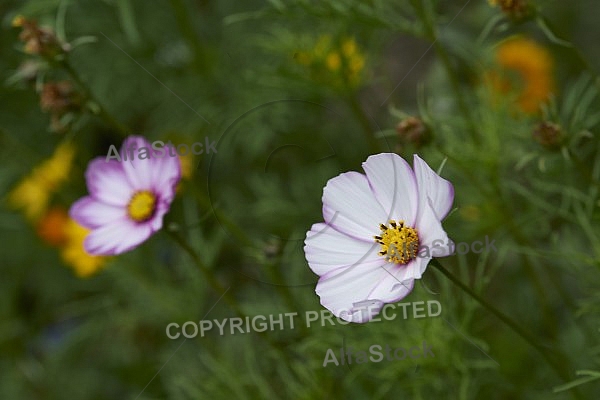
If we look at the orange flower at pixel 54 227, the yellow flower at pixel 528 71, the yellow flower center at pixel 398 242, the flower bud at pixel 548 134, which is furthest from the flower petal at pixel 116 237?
the yellow flower at pixel 528 71

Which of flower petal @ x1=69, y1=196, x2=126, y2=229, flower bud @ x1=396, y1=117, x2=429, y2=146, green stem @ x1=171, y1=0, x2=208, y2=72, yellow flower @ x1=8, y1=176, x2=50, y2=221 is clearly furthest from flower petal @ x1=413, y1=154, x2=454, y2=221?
yellow flower @ x1=8, y1=176, x2=50, y2=221

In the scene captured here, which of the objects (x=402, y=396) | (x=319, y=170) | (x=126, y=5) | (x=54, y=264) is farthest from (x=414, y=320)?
(x=54, y=264)

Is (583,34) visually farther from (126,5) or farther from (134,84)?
(126,5)

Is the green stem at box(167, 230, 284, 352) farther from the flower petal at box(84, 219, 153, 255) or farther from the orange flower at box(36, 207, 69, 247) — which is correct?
the orange flower at box(36, 207, 69, 247)

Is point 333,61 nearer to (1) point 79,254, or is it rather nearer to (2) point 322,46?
(2) point 322,46

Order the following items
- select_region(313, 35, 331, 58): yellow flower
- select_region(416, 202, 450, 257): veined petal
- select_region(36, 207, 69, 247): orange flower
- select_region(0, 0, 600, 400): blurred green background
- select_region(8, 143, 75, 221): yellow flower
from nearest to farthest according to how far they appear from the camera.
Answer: select_region(416, 202, 450, 257): veined petal < select_region(0, 0, 600, 400): blurred green background < select_region(313, 35, 331, 58): yellow flower < select_region(8, 143, 75, 221): yellow flower < select_region(36, 207, 69, 247): orange flower

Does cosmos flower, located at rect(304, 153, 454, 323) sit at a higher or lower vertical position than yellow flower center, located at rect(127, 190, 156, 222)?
higher

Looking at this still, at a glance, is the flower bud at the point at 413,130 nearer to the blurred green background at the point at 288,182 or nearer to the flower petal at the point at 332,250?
the blurred green background at the point at 288,182
